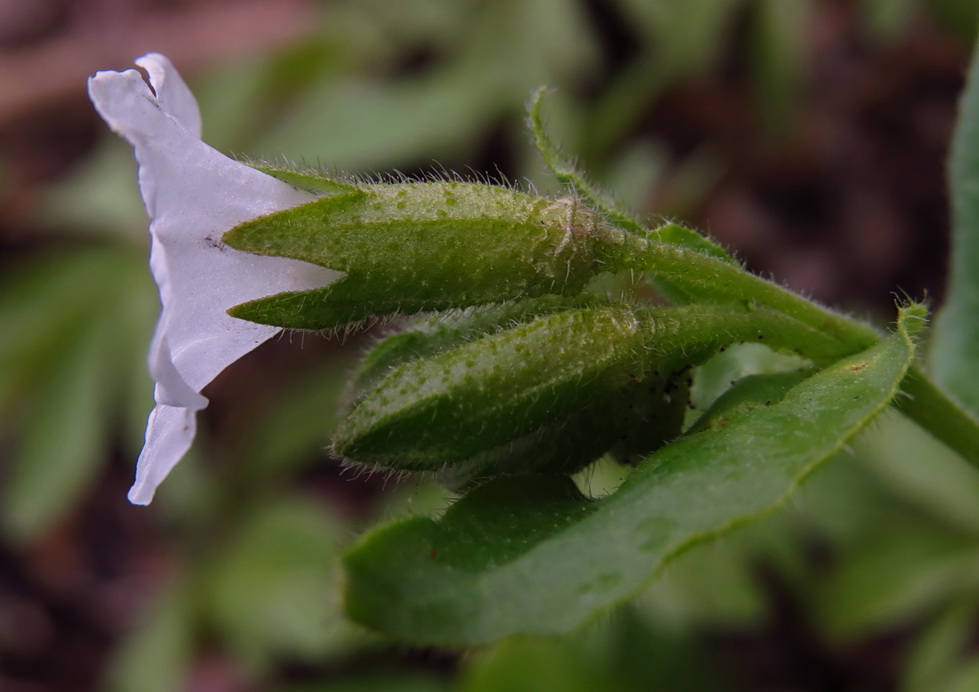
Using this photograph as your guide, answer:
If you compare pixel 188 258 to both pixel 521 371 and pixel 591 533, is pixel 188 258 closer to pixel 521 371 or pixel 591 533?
pixel 521 371

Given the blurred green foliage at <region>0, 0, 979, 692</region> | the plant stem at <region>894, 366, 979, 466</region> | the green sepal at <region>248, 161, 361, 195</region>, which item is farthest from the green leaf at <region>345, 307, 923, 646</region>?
the blurred green foliage at <region>0, 0, 979, 692</region>

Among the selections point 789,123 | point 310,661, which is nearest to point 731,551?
point 310,661

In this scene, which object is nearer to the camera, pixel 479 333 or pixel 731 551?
pixel 479 333

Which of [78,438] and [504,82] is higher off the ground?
[504,82]

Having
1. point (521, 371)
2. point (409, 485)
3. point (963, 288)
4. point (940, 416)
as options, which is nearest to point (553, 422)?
point (521, 371)

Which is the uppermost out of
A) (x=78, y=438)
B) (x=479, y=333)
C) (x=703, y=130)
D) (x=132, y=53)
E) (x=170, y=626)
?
(x=479, y=333)

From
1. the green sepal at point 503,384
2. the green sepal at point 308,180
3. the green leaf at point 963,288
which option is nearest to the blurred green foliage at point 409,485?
the green leaf at point 963,288

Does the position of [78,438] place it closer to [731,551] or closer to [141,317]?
[141,317]
